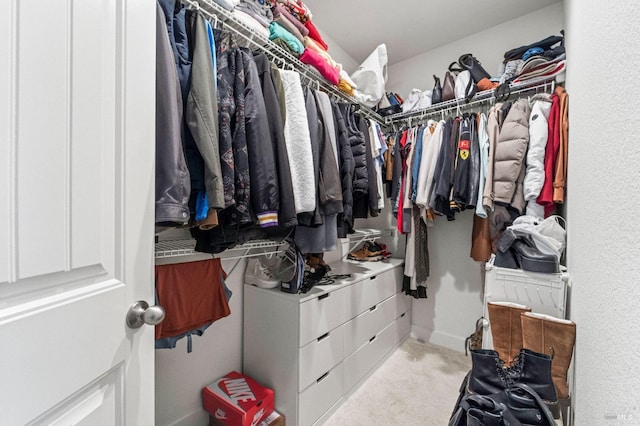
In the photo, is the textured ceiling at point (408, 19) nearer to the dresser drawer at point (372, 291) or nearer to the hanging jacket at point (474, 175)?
the hanging jacket at point (474, 175)

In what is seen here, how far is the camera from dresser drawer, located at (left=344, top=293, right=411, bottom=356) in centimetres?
166

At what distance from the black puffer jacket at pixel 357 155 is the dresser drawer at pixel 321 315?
0.62m

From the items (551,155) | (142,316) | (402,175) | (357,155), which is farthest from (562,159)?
(142,316)

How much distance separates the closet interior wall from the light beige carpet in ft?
1.02

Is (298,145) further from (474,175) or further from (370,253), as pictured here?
(370,253)

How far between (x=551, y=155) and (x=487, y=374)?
4.33 ft

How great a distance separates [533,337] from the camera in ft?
3.52

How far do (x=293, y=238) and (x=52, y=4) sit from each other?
1.13m

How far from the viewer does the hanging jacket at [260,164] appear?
97 cm

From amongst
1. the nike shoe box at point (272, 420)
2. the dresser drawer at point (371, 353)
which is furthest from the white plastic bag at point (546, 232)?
the nike shoe box at point (272, 420)

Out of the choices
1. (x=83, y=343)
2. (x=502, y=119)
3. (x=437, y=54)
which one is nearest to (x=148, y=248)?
(x=83, y=343)

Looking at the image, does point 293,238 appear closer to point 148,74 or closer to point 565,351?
point 148,74

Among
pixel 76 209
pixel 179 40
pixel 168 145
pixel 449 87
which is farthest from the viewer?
pixel 449 87

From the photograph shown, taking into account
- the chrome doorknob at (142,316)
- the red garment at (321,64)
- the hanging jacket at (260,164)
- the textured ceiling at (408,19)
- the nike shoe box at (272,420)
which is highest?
the textured ceiling at (408,19)
